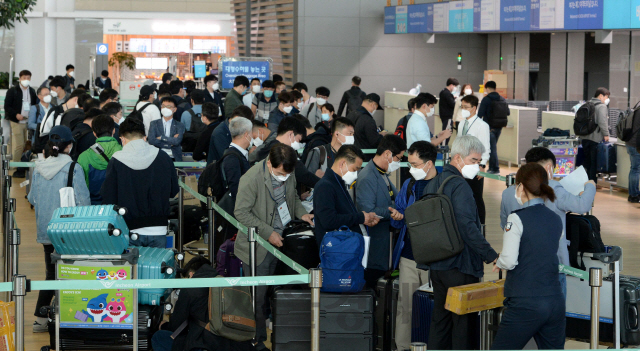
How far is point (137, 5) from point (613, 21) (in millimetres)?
25937

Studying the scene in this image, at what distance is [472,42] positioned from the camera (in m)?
21.2

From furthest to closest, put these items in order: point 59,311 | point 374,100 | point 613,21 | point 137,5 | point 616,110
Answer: point 137,5 < point 616,110 < point 613,21 < point 374,100 < point 59,311

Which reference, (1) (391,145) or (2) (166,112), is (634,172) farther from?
(1) (391,145)

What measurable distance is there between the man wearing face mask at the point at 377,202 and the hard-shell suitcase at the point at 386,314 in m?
0.13

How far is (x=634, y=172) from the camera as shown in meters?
12.1

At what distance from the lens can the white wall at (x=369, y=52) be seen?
20.0 metres

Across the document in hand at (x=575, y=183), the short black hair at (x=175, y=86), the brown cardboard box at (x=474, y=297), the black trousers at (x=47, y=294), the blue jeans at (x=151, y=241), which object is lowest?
the black trousers at (x=47, y=294)

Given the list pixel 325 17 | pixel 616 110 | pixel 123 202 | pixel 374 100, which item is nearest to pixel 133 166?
pixel 123 202

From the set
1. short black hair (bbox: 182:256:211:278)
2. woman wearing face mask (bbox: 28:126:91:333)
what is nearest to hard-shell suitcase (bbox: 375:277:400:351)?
short black hair (bbox: 182:256:211:278)

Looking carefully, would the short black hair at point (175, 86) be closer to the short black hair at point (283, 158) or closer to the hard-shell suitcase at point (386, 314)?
the short black hair at point (283, 158)

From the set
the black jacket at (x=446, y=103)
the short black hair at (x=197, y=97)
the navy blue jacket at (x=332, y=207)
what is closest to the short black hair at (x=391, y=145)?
the navy blue jacket at (x=332, y=207)

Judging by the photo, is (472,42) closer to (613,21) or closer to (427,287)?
(613,21)

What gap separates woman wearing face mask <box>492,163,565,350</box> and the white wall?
1606 cm

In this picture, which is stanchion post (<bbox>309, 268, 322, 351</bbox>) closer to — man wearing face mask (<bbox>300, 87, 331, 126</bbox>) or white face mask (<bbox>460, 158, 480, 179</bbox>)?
white face mask (<bbox>460, 158, 480, 179</bbox>)
